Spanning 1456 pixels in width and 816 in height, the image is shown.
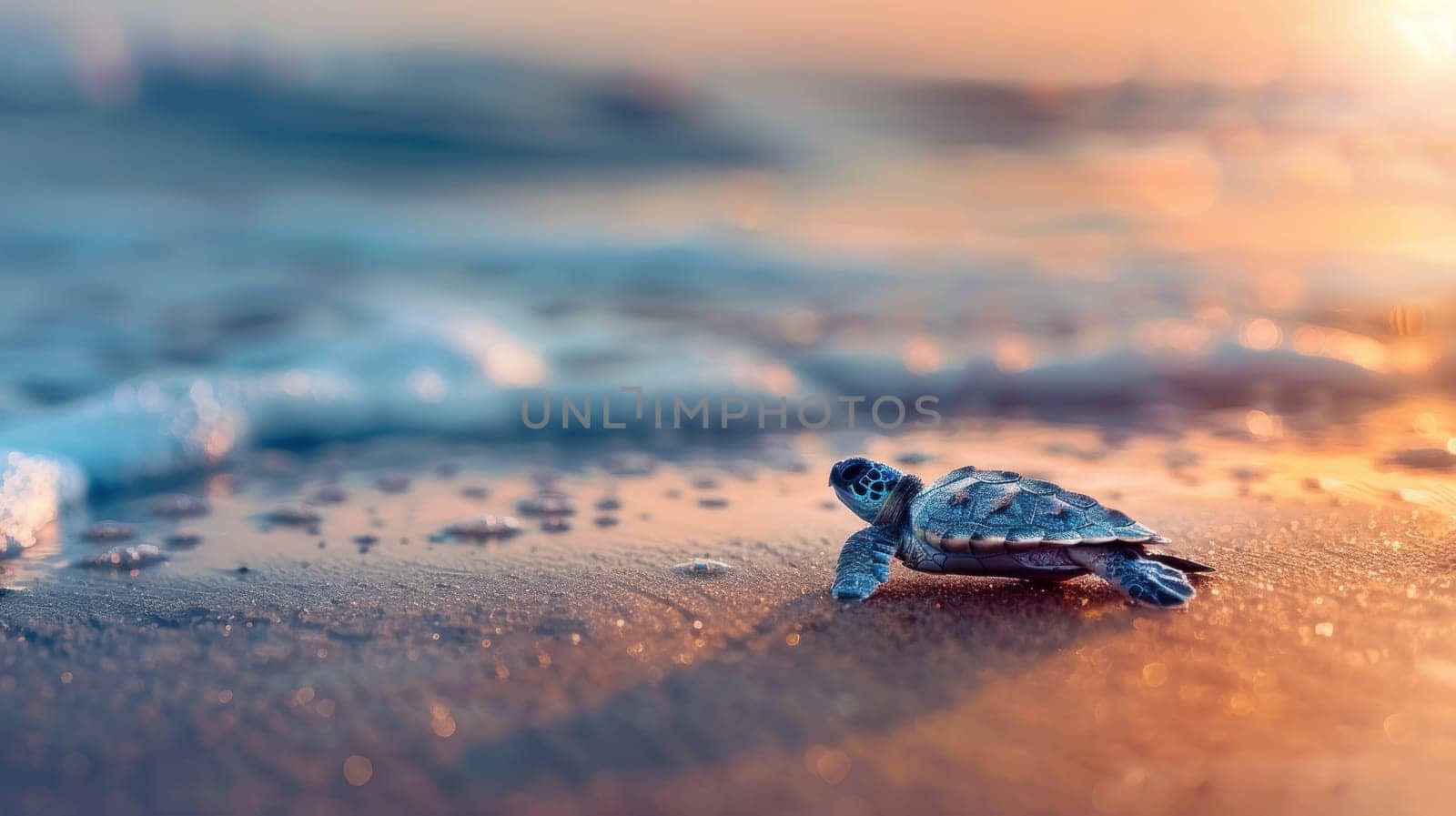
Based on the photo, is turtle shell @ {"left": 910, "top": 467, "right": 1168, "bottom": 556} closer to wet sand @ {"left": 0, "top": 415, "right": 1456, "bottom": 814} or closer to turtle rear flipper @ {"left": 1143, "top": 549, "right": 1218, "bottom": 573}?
turtle rear flipper @ {"left": 1143, "top": 549, "right": 1218, "bottom": 573}

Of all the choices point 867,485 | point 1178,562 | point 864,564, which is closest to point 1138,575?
point 1178,562

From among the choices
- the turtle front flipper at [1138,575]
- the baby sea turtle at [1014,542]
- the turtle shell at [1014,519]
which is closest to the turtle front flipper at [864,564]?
the baby sea turtle at [1014,542]

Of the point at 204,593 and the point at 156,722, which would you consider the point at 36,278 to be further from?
the point at 156,722

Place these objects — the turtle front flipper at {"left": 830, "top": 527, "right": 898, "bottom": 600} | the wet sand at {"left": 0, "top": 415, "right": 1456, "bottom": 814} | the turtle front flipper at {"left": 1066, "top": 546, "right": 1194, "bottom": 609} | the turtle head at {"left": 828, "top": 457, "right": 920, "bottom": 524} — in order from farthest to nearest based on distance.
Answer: the turtle head at {"left": 828, "top": 457, "right": 920, "bottom": 524}, the turtle front flipper at {"left": 830, "top": 527, "right": 898, "bottom": 600}, the turtle front flipper at {"left": 1066, "top": 546, "right": 1194, "bottom": 609}, the wet sand at {"left": 0, "top": 415, "right": 1456, "bottom": 814}

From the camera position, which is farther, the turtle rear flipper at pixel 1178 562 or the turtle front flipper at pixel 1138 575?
the turtle rear flipper at pixel 1178 562

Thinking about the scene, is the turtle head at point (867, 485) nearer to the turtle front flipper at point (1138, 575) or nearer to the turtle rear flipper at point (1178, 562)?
the turtle front flipper at point (1138, 575)

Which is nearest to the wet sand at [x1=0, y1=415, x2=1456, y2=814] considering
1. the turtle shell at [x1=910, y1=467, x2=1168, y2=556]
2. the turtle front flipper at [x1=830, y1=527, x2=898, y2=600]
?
the turtle front flipper at [x1=830, y1=527, x2=898, y2=600]
